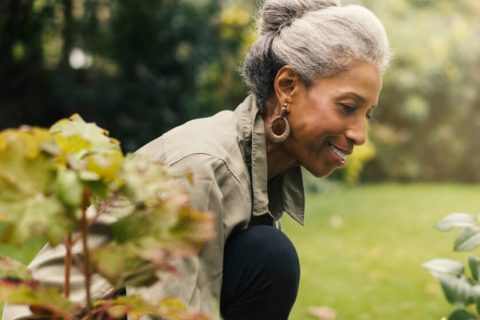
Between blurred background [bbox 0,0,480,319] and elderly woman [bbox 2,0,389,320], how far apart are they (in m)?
1.58

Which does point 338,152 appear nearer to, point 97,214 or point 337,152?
point 337,152

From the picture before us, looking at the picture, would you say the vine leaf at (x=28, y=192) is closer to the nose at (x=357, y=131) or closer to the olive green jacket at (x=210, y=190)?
the olive green jacket at (x=210, y=190)

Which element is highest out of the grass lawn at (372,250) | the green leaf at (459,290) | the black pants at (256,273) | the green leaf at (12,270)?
the green leaf at (12,270)

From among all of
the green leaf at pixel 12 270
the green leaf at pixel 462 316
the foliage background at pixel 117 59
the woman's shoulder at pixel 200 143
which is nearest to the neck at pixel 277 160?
the woman's shoulder at pixel 200 143

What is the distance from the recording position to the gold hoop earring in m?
2.02

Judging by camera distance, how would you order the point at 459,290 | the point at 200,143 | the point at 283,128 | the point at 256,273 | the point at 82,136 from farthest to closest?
1. the point at 283,128
2. the point at 256,273
3. the point at 200,143
4. the point at 459,290
5. the point at 82,136

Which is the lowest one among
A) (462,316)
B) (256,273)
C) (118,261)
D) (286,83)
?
(256,273)

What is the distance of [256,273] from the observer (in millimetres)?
1932

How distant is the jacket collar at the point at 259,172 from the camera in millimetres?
1985

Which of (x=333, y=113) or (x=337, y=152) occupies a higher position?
(x=333, y=113)

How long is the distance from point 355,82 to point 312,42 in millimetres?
164

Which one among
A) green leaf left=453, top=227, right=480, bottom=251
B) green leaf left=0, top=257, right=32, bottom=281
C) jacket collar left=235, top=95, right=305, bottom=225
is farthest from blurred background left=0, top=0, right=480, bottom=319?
green leaf left=0, top=257, right=32, bottom=281

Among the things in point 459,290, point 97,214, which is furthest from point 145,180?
point 459,290

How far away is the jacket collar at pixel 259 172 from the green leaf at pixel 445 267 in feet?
1.89
